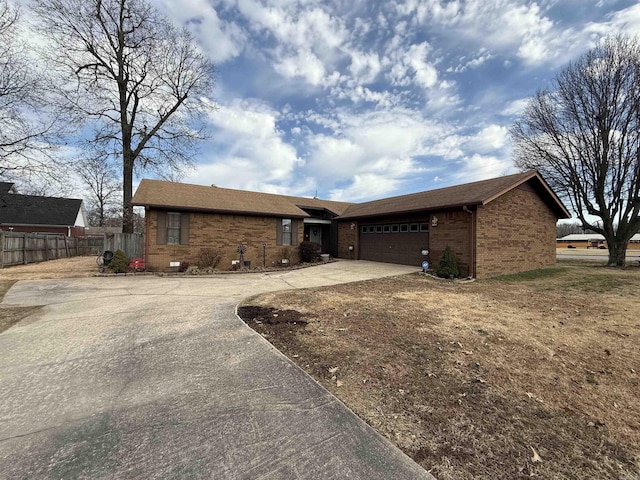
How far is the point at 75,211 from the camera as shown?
2914 centimetres

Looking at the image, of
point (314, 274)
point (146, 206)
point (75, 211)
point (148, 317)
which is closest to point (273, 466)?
point (148, 317)

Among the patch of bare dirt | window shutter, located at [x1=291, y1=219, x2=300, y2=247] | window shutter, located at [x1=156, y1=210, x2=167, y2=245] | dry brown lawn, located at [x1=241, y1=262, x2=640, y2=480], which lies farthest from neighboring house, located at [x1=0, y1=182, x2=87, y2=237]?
dry brown lawn, located at [x1=241, y1=262, x2=640, y2=480]

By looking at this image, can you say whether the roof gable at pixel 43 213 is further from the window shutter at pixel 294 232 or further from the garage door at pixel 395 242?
the garage door at pixel 395 242

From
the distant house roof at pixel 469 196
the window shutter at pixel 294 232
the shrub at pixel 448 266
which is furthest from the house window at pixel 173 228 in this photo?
the shrub at pixel 448 266

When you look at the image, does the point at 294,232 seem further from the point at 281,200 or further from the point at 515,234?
the point at 515,234

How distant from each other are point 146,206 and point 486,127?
16.6 m

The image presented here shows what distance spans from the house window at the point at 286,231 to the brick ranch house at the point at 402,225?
0.06 m

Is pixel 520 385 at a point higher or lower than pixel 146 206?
lower

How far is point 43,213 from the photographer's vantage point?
2689 centimetres

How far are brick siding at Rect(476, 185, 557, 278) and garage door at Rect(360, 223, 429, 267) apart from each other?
252 centimetres

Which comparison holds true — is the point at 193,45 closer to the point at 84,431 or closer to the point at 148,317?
the point at 148,317

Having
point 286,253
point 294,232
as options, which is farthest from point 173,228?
point 294,232

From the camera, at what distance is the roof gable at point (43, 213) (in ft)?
81.9

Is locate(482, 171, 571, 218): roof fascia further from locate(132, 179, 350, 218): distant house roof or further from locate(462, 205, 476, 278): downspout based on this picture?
locate(132, 179, 350, 218): distant house roof
